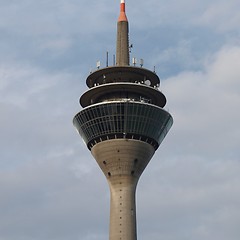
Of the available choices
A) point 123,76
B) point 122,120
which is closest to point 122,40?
point 123,76

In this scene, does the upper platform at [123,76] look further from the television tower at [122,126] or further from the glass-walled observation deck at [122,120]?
the glass-walled observation deck at [122,120]

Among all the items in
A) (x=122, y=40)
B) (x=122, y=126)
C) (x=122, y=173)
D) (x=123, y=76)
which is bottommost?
(x=122, y=173)

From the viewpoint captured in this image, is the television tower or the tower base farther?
the television tower

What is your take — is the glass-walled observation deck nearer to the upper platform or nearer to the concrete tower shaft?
the upper platform

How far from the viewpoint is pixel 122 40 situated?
15712cm

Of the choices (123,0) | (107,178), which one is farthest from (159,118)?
(123,0)

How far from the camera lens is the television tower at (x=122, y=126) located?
14188cm

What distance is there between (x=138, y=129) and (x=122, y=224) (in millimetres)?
19444

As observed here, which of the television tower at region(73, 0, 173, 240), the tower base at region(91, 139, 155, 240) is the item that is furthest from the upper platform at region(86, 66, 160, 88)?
the tower base at region(91, 139, 155, 240)

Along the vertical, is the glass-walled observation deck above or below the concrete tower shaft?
below

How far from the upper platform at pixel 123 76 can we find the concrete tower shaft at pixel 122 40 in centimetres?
419

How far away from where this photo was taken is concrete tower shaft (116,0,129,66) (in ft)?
504

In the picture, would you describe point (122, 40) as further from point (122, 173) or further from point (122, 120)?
point (122, 173)

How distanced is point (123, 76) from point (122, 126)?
35.0 ft
